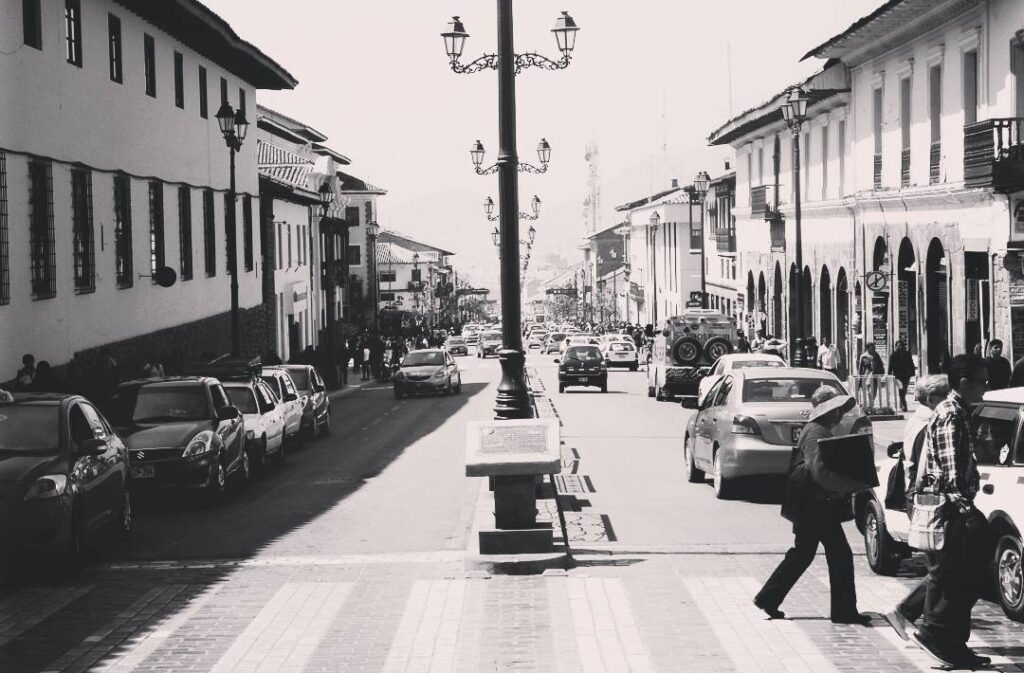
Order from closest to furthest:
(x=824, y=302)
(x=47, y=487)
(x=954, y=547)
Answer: (x=954, y=547) → (x=47, y=487) → (x=824, y=302)

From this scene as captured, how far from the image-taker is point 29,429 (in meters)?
14.4

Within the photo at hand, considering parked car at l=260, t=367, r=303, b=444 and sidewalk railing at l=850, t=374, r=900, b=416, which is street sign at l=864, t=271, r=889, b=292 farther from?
parked car at l=260, t=367, r=303, b=444

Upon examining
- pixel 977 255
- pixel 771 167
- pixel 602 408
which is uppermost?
pixel 771 167

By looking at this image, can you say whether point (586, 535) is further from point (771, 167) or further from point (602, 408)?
point (771, 167)

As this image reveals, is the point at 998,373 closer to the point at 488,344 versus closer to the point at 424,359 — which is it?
the point at 424,359

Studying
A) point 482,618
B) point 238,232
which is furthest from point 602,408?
point 482,618

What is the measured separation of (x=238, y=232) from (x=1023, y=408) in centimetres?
3871

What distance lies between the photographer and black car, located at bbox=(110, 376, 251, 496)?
18578 millimetres

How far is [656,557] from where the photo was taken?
13977mm

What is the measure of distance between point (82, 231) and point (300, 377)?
534 centimetres

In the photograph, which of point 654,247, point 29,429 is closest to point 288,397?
point 29,429

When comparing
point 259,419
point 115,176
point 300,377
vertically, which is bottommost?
point 259,419

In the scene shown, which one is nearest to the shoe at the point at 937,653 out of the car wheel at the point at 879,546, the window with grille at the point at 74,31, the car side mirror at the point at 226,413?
the car wheel at the point at 879,546

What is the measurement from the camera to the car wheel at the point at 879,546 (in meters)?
12.8
